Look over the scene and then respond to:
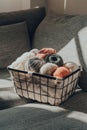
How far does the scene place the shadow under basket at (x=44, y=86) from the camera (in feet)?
4.44

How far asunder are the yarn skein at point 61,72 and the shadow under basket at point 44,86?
20mm

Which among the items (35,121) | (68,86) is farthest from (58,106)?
(35,121)

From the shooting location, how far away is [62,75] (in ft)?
4.38

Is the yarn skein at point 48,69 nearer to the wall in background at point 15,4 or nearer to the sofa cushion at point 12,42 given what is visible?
the sofa cushion at point 12,42

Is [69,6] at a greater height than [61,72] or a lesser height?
greater

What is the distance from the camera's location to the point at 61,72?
4.41 ft

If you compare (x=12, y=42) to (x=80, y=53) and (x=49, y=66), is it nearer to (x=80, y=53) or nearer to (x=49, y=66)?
(x=80, y=53)

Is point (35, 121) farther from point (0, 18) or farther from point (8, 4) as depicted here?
point (8, 4)

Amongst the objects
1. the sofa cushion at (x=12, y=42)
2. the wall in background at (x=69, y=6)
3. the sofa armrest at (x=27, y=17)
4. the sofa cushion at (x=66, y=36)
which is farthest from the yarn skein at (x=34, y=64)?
the wall in background at (x=69, y=6)

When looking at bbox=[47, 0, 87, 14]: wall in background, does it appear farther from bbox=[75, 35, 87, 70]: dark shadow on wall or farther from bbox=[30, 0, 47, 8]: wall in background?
bbox=[75, 35, 87, 70]: dark shadow on wall

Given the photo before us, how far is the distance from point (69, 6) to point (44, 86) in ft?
4.68

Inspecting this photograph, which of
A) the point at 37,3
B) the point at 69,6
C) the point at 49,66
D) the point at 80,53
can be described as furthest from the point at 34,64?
the point at 37,3

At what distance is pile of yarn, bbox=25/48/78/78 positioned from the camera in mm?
1362

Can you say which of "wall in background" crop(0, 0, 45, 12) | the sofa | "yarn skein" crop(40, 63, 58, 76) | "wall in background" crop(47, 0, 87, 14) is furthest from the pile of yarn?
"wall in background" crop(0, 0, 45, 12)
